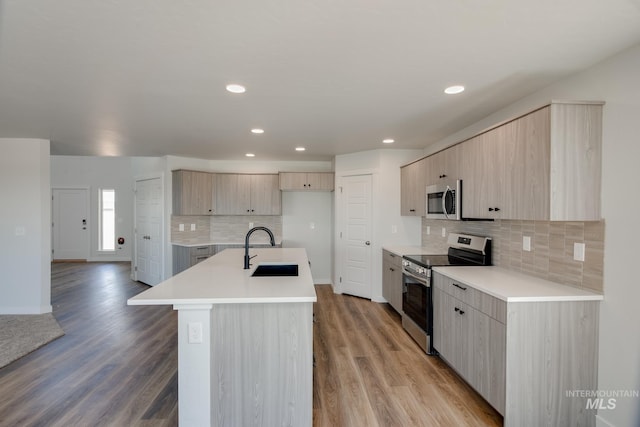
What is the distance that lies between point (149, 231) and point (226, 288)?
435 cm

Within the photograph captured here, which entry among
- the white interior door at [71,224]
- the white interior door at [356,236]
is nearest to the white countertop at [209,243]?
the white interior door at [356,236]

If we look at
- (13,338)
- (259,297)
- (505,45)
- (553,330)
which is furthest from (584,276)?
(13,338)

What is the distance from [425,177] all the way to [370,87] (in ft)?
5.88

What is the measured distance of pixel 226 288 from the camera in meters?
2.05

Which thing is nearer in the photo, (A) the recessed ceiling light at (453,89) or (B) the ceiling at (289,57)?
(B) the ceiling at (289,57)

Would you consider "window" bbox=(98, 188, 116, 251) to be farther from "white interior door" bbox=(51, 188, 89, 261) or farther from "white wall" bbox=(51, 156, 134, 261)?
"white interior door" bbox=(51, 188, 89, 261)

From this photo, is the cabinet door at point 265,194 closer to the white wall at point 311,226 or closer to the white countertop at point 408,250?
the white wall at point 311,226

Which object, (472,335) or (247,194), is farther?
(247,194)

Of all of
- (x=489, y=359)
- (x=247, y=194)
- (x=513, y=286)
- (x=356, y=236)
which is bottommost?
(x=489, y=359)

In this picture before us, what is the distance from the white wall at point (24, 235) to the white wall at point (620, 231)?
591 centimetres

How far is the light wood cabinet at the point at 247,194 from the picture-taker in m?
5.42

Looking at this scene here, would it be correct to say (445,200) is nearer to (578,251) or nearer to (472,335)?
(578,251)

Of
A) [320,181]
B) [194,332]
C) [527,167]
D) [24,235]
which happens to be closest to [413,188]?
[320,181]

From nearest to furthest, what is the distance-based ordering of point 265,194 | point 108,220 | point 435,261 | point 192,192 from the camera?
1. point 435,261
2. point 192,192
3. point 265,194
4. point 108,220
